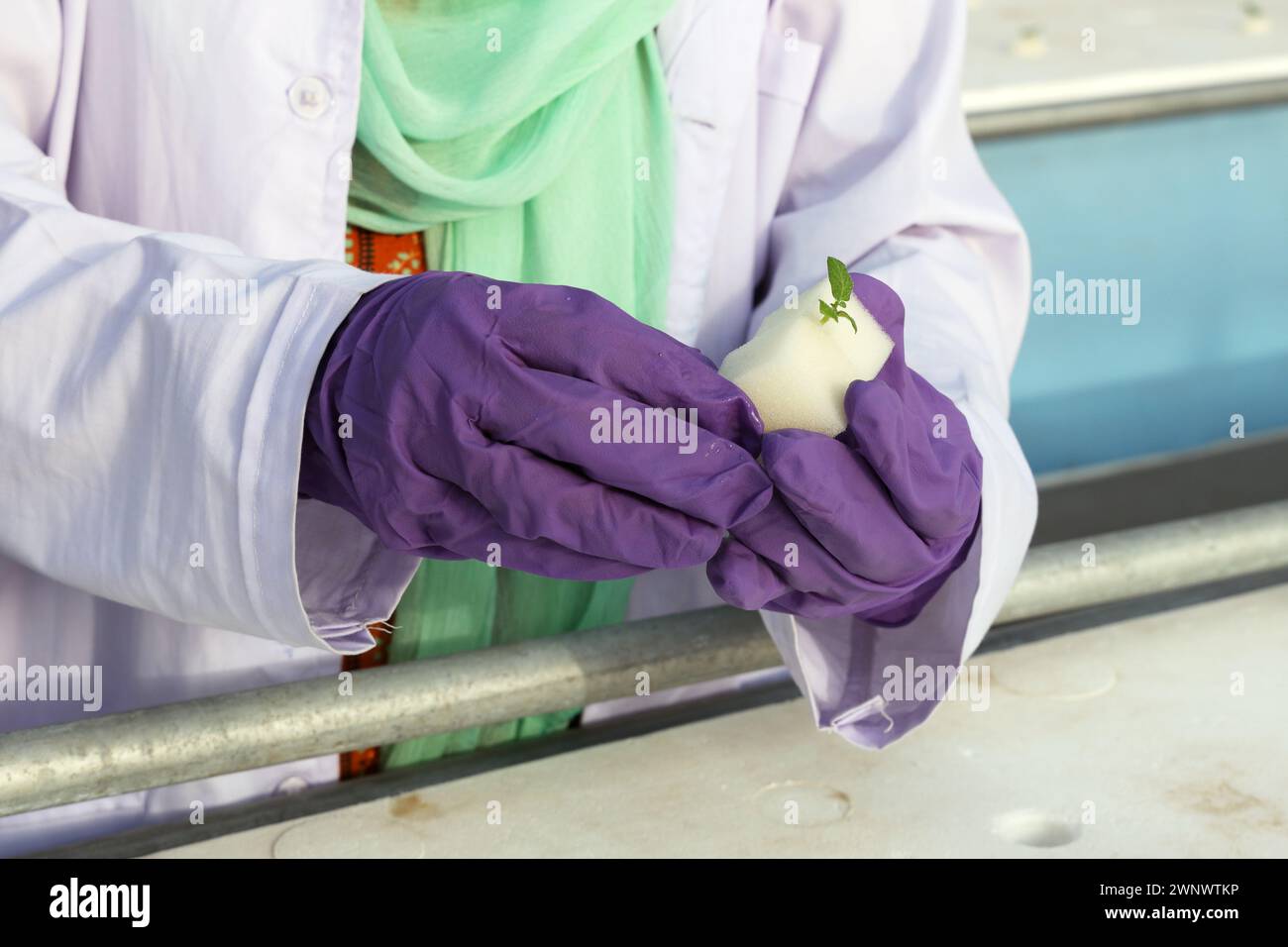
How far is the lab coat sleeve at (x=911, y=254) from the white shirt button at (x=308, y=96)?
1.09 ft

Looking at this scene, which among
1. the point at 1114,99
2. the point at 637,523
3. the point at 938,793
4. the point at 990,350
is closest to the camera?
the point at 637,523

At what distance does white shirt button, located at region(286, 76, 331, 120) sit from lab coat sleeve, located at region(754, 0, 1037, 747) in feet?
1.09

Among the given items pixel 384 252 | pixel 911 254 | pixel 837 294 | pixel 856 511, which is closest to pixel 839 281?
pixel 837 294

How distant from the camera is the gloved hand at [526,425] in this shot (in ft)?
2.16

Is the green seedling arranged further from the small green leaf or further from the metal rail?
the metal rail

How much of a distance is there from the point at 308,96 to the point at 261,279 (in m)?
0.21

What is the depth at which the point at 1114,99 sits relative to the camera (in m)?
2.05

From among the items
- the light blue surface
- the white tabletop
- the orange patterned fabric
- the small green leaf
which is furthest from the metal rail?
the light blue surface

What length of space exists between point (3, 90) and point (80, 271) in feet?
0.61

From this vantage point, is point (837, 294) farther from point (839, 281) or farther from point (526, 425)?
point (526, 425)

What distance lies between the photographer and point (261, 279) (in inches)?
28.6

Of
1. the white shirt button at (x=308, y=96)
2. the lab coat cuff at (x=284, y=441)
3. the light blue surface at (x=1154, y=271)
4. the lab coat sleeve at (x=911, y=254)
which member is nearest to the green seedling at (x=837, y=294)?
the lab coat sleeve at (x=911, y=254)
